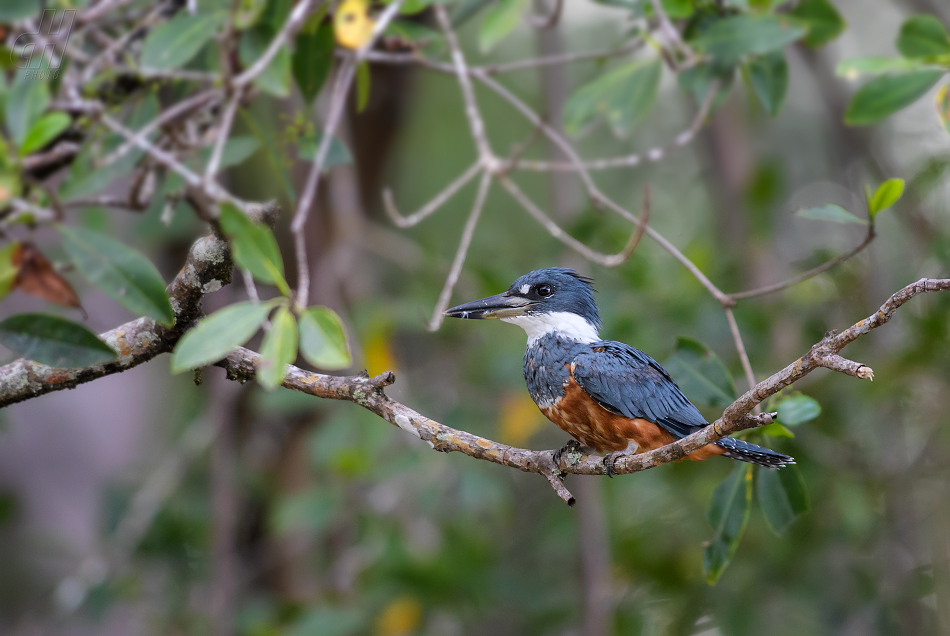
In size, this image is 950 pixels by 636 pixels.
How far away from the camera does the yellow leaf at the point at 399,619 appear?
419 centimetres

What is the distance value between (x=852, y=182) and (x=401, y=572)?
4.40 m

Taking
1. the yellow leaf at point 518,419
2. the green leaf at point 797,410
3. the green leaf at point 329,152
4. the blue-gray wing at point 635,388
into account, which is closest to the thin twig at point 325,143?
the green leaf at point 329,152

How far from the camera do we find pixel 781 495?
2.40 m

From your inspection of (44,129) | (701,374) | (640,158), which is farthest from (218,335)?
(640,158)

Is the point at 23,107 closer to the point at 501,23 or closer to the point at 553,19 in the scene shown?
the point at 501,23

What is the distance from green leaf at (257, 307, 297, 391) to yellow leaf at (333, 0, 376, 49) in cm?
127

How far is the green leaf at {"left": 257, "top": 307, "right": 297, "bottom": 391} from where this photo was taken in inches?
52.9

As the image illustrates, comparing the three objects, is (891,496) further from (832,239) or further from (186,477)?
(186,477)

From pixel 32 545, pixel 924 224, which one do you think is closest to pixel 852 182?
pixel 924 224

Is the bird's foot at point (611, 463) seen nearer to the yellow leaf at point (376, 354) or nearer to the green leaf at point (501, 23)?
the green leaf at point (501, 23)

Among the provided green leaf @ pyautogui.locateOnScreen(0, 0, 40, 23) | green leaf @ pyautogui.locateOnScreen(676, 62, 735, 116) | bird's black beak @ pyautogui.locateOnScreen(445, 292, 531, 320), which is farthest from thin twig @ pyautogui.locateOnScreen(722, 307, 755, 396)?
green leaf @ pyautogui.locateOnScreen(0, 0, 40, 23)

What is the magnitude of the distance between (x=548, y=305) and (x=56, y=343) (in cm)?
175

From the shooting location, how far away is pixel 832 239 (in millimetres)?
6328
